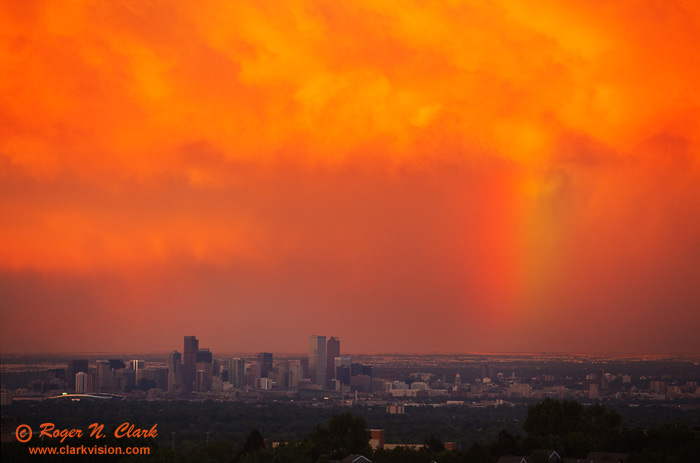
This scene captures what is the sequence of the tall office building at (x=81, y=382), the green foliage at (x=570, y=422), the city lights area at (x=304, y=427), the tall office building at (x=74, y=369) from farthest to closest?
the tall office building at (x=81, y=382) < the tall office building at (x=74, y=369) < the green foliage at (x=570, y=422) < the city lights area at (x=304, y=427)

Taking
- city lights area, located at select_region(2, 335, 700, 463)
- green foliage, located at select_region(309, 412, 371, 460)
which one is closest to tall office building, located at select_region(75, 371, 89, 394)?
city lights area, located at select_region(2, 335, 700, 463)

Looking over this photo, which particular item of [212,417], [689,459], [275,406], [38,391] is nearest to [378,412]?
[275,406]

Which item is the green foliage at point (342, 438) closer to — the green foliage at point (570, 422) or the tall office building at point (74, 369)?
the green foliage at point (570, 422)

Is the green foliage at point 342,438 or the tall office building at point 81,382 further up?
the green foliage at point 342,438

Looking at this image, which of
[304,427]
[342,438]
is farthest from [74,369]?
[342,438]

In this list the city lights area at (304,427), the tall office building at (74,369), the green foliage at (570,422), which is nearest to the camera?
the city lights area at (304,427)

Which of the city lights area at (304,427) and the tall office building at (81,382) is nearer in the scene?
the city lights area at (304,427)

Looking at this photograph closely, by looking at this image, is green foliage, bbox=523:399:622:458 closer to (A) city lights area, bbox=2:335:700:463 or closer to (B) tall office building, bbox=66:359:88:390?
(A) city lights area, bbox=2:335:700:463

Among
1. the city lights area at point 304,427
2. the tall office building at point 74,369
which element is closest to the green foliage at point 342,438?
the city lights area at point 304,427

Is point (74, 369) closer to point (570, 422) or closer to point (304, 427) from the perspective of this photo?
point (304, 427)

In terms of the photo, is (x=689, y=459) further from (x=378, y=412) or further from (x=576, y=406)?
(x=378, y=412)

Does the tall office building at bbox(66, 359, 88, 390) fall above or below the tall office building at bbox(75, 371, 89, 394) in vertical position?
above
